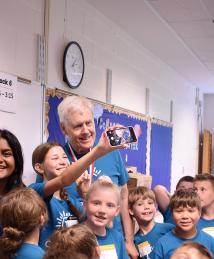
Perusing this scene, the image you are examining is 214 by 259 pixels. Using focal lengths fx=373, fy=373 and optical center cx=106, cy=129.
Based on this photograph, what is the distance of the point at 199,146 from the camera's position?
8.30 meters

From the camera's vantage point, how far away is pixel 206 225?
2389 mm

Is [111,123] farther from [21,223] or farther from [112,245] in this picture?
[21,223]

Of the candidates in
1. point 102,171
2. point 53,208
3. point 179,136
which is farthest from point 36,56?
point 179,136

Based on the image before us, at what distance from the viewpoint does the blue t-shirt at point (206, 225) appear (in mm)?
2301

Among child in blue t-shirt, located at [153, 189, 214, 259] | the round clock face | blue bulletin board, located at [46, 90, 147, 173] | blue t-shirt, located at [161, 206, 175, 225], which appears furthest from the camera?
the round clock face

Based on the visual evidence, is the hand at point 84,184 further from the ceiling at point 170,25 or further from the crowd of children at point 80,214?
the ceiling at point 170,25

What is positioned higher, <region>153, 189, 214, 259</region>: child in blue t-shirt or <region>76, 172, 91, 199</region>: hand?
<region>76, 172, 91, 199</region>: hand

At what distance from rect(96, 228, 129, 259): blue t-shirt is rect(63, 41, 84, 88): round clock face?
69.6 inches

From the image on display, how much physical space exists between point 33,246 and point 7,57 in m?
1.60

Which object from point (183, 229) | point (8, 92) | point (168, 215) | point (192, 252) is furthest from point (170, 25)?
point (192, 252)

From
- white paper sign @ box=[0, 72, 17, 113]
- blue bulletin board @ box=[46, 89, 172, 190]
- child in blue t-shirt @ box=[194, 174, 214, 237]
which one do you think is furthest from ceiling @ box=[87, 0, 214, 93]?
child in blue t-shirt @ box=[194, 174, 214, 237]

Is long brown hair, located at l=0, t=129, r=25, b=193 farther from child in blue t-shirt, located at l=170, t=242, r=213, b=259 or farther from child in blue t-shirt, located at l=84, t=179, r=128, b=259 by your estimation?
child in blue t-shirt, located at l=170, t=242, r=213, b=259

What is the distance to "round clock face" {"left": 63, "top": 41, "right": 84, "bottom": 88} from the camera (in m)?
3.27

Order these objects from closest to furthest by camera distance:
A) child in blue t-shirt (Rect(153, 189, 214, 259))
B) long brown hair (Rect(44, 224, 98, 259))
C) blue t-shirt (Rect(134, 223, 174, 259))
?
long brown hair (Rect(44, 224, 98, 259)) < child in blue t-shirt (Rect(153, 189, 214, 259)) < blue t-shirt (Rect(134, 223, 174, 259))
